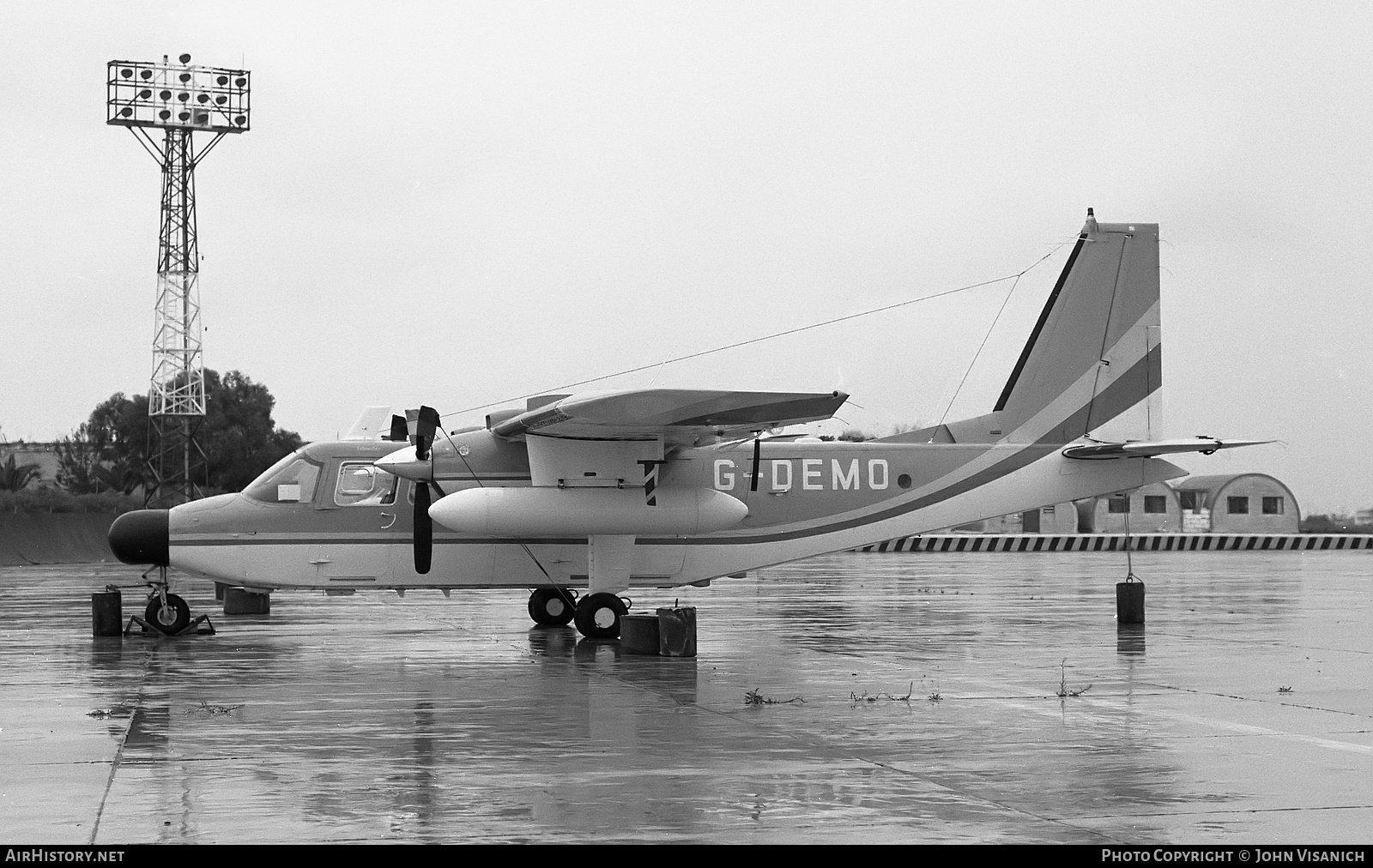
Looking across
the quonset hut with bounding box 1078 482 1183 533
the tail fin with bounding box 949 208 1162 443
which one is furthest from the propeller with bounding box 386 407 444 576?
the quonset hut with bounding box 1078 482 1183 533

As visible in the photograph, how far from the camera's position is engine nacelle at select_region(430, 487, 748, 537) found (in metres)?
17.2

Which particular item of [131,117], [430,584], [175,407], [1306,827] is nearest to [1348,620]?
[430,584]

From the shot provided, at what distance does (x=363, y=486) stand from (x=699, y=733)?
9.67 metres

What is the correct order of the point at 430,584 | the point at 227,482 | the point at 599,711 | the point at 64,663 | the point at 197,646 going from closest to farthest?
1. the point at 599,711
2. the point at 64,663
3. the point at 197,646
4. the point at 430,584
5. the point at 227,482

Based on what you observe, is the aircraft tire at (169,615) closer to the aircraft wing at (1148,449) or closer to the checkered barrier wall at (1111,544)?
the aircraft wing at (1148,449)

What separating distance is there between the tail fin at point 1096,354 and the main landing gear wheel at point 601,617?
225 inches

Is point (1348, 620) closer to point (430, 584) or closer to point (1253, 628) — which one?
point (1253, 628)

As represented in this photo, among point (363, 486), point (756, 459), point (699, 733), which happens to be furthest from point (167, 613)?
point (699, 733)

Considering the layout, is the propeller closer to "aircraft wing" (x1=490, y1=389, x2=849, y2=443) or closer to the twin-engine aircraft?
the twin-engine aircraft

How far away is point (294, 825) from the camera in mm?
6957

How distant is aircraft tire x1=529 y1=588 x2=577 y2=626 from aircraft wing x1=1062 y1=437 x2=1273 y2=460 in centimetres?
714

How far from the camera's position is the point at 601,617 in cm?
1762

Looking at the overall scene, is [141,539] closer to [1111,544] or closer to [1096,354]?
[1096,354]

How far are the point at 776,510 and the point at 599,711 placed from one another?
852 cm
